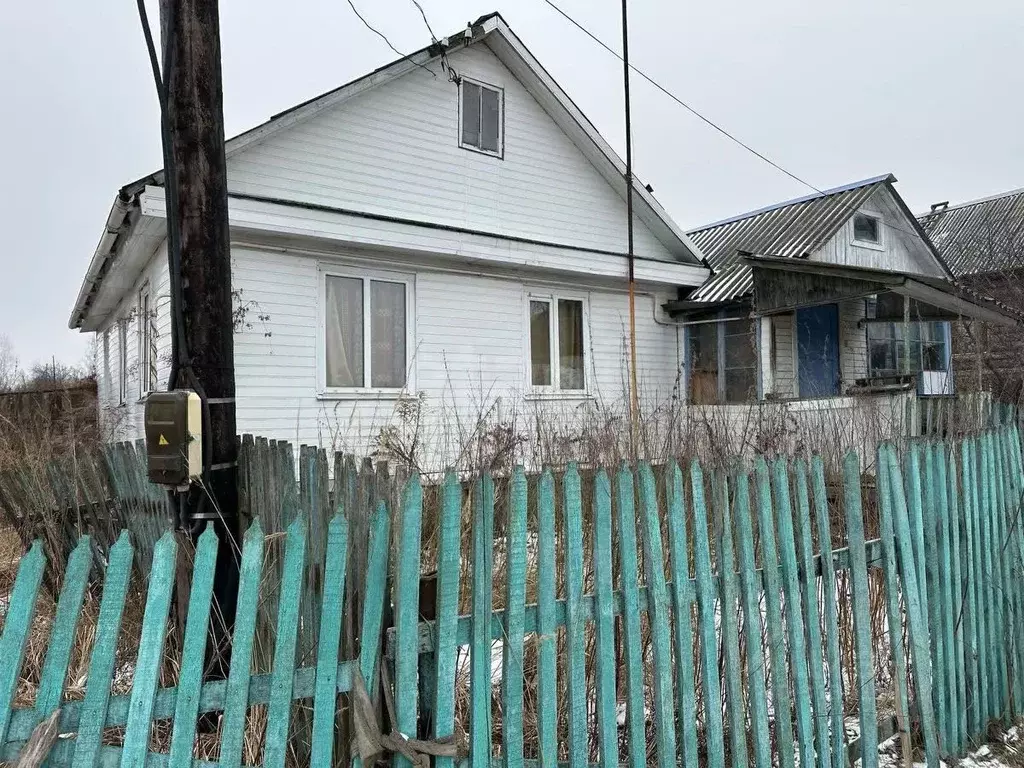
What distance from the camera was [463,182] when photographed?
32.8ft

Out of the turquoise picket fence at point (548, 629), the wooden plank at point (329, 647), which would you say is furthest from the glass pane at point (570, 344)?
the wooden plank at point (329, 647)

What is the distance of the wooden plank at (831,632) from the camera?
2.95 m

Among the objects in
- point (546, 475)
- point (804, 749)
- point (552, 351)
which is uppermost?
point (552, 351)

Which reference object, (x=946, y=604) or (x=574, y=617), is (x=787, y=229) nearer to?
(x=946, y=604)

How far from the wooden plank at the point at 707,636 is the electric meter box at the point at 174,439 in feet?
6.06

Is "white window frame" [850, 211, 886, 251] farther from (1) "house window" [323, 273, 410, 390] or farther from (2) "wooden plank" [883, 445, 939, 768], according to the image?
(2) "wooden plank" [883, 445, 939, 768]

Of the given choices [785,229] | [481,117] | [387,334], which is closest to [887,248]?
[785,229]

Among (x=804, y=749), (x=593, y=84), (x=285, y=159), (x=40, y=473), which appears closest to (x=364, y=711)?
(x=804, y=749)

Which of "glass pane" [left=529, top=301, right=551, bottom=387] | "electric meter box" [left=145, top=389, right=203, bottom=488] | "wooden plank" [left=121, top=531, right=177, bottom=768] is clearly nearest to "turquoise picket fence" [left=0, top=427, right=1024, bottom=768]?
"wooden plank" [left=121, top=531, right=177, bottom=768]

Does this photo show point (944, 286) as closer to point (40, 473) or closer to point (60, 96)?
point (40, 473)

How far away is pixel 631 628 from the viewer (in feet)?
7.89

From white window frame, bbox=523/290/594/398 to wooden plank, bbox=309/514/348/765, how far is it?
8299 millimetres

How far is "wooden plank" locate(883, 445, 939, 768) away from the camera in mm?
3234

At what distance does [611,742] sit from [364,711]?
0.89 meters
